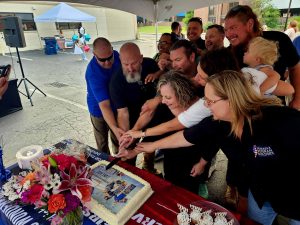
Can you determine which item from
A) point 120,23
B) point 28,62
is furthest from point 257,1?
point 28,62

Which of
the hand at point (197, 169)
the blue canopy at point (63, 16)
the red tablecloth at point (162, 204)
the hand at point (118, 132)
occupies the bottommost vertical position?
the hand at point (197, 169)

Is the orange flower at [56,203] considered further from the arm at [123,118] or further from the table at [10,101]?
the table at [10,101]

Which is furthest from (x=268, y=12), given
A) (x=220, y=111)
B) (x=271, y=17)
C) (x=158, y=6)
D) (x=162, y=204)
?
(x=162, y=204)

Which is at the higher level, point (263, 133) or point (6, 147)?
point (263, 133)

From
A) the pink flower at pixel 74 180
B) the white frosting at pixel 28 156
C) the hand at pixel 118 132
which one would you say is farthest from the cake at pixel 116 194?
the hand at pixel 118 132

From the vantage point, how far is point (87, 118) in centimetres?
445

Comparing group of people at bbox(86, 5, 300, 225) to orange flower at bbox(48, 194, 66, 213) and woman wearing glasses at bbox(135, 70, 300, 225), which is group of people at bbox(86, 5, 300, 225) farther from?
orange flower at bbox(48, 194, 66, 213)

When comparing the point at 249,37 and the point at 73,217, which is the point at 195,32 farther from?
the point at 73,217

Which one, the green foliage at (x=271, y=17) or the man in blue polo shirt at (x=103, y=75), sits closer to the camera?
→ the man in blue polo shirt at (x=103, y=75)

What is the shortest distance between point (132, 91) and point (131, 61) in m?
0.28

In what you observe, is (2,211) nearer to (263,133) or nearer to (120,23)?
(263,133)

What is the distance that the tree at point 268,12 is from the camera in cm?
1245

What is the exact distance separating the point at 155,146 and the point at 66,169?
0.73m

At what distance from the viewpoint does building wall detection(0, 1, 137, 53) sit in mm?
13750
